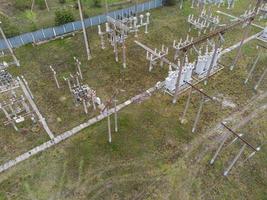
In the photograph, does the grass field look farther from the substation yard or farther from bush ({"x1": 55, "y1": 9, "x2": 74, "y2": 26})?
the substation yard

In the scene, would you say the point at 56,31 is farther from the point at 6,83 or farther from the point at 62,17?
the point at 6,83

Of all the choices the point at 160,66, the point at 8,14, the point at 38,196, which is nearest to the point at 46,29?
the point at 8,14

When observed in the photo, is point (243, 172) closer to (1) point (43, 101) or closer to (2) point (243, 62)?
(2) point (243, 62)

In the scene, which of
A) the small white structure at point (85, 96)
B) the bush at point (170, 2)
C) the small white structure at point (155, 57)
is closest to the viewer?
the small white structure at point (85, 96)

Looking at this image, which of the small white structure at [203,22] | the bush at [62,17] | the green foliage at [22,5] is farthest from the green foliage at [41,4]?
the small white structure at [203,22]

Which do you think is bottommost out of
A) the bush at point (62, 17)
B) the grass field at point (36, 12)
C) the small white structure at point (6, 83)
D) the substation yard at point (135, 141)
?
the substation yard at point (135, 141)

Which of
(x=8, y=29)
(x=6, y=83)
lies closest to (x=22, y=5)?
(x=8, y=29)

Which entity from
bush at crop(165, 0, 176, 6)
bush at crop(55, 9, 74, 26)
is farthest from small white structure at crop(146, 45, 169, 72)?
bush at crop(165, 0, 176, 6)

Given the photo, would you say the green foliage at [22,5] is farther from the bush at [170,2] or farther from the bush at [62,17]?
the bush at [170,2]
